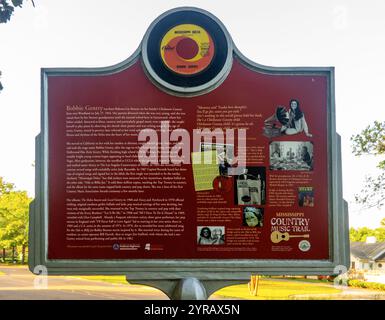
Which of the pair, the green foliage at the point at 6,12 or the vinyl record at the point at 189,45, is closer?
the vinyl record at the point at 189,45

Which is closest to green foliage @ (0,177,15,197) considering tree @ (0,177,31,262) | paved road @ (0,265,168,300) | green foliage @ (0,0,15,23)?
tree @ (0,177,31,262)

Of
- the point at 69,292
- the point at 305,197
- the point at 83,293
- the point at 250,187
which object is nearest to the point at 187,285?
the point at 250,187

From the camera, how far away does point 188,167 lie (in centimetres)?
636

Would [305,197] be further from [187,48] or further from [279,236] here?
[187,48]

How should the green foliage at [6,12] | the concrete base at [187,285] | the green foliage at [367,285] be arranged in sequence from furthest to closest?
the green foliage at [367,285] < the green foliage at [6,12] < the concrete base at [187,285]

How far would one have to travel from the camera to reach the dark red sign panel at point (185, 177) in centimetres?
634

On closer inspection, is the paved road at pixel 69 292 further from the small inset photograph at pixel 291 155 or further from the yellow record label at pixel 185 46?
the yellow record label at pixel 185 46

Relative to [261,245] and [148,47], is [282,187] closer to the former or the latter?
[261,245]

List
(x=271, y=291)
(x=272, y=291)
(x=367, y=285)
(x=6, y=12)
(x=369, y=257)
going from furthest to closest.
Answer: (x=369, y=257)
(x=367, y=285)
(x=271, y=291)
(x=272, y=291)
(x=6, y=12)

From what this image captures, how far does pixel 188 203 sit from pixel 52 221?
1541 mm

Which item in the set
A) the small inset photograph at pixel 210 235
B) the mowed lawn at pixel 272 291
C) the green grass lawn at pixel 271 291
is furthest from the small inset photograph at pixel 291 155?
the green grass lawn at pixel 271 291

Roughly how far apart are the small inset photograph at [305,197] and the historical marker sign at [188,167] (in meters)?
0.01

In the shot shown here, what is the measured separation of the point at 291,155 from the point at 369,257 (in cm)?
6347

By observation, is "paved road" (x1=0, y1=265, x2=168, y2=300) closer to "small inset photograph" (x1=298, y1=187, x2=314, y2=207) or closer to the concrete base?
the concrete base
